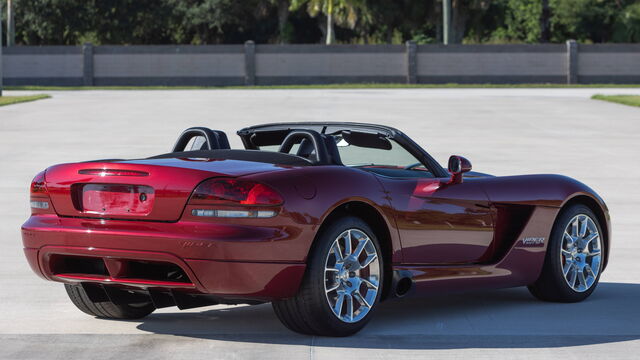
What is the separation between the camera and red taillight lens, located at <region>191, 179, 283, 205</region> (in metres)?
6.42

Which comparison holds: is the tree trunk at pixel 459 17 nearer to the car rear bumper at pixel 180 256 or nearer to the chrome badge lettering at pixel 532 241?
the chrome badge lettering at pixel 532 241

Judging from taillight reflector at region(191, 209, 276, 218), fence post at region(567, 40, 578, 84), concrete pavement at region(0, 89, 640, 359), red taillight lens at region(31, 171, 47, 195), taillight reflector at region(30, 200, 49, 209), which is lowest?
fence post at region(567, 40, 578, 84)

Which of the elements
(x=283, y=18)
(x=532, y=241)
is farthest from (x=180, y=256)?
(x=283, y=18)

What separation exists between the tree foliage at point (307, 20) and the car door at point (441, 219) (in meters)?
67.7

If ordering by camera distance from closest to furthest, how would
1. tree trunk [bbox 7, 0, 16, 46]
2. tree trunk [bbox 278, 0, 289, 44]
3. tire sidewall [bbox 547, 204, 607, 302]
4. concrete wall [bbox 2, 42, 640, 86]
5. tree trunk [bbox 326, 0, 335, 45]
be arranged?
tire sidewall [bbox 547, 204, 607, 302] < concrete wall [bbox 2, 42, 640, 86] < tree trunk [bbox 7, 0, 16, 46] < tree trunk [bbox 326, 0, 335, 45] < tree trunk [bbox 278, 0, 289, 44]

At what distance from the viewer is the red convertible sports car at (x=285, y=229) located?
6449 millimetres

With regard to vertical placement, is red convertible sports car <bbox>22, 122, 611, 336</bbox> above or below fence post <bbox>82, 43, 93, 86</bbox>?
above

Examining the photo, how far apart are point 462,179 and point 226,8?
7348cm

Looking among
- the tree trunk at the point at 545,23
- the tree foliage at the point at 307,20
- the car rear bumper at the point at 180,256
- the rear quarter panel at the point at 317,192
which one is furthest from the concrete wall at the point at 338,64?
the car rear bumper at the point at 180,256

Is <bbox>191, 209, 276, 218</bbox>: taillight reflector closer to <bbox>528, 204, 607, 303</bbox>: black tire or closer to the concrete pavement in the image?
the concrete pavement

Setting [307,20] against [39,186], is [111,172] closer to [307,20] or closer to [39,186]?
[39,186]

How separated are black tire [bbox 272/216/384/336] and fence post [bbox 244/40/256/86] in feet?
191

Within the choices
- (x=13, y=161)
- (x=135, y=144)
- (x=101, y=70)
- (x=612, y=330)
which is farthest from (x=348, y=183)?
(x=101, y=70)

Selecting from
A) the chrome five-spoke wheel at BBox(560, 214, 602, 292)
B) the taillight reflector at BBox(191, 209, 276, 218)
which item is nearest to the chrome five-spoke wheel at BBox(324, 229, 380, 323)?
the taillight reflector at BBox(191, 209, 276, 218)
